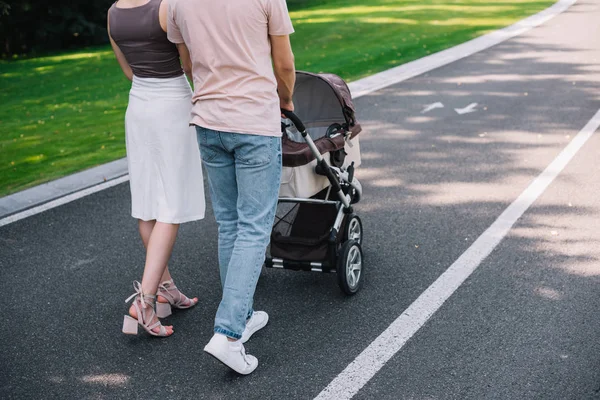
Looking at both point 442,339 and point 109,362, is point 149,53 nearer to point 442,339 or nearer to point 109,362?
point 109,362

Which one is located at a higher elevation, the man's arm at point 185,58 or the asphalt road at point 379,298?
the man's arm at point 185,58

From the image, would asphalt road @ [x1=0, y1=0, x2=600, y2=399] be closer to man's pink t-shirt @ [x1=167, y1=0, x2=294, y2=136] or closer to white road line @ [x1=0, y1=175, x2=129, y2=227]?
white road line @ [x1=0, y1=175, x2=129, y2=227]

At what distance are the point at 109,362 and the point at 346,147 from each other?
2.08 m

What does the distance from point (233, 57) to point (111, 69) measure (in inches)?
549

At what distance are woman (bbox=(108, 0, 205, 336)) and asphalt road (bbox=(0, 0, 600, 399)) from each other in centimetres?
44

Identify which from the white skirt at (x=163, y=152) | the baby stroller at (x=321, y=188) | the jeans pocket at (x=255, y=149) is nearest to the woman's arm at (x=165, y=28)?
the white skirt at (x=163, y=152)

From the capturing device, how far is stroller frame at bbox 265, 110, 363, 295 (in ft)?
15.3

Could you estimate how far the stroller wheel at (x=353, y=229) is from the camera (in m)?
4.98

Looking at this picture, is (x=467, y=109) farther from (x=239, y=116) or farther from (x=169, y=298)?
(x=239, y=116)

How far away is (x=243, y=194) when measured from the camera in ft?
12.5

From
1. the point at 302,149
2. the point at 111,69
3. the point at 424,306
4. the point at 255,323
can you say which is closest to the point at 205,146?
the point at 302,149

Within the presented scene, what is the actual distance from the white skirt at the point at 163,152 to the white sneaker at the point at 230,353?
851mm

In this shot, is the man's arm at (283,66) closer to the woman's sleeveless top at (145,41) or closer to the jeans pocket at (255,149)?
the jeans pocket at (255,149)

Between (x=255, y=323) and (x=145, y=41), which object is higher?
(x=145, y=41)
